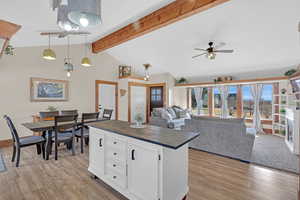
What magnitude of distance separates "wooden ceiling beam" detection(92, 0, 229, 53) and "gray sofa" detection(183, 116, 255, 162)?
7.87 ft

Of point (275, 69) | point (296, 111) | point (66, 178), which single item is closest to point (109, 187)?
point (66, 178)

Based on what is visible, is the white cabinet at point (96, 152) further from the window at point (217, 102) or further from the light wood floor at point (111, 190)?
the window at point (217, 102)

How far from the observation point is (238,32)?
3863 mm

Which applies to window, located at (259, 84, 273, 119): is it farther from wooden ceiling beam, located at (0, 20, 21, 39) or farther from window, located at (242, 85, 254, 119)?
wooden ceiling beam, located at (0, 20, 21, 39)

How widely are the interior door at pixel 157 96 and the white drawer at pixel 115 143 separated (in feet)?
18.6

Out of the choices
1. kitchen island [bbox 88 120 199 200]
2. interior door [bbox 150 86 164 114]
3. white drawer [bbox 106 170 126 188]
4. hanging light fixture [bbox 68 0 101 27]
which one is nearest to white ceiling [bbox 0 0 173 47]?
hanging light fixture [bbox 68 0 101 27]

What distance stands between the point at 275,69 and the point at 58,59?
7.82 meters

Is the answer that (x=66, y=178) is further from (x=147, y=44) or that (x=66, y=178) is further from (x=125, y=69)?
(x=125, y=69)

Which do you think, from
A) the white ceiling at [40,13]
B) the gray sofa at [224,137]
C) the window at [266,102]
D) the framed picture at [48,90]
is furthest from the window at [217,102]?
the framed picture at [48,90]

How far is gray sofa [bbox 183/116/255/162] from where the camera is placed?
2938 mm

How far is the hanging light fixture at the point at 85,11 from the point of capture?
3.88 ft

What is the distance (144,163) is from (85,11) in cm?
157

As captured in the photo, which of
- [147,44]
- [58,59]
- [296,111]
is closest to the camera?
[296,111]

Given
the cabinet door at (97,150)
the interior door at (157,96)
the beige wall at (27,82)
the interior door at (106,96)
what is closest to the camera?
the cabinet door at (97,150)
